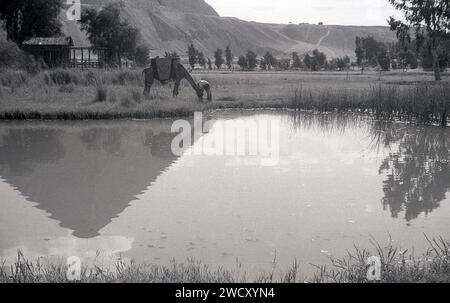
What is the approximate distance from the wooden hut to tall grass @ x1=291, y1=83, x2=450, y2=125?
21.8 metres

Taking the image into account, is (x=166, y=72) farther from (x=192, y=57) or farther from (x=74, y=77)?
(x=192, y=57)

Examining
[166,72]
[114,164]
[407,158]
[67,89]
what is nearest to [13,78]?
[67,89]

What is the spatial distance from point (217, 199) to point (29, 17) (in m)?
38.8

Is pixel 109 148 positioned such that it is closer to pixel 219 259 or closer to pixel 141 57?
pixel 219 259

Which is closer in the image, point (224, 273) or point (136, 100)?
point (224, 273)

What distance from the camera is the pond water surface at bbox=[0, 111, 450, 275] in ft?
19.8

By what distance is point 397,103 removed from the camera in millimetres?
18484

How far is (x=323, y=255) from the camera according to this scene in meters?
5.77

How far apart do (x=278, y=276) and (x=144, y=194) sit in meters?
3.58

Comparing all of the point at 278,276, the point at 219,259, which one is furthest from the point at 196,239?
the point at 278,276

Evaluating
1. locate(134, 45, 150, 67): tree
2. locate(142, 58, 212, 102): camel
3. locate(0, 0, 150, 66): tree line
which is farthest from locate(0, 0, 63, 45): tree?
locate(142, 58, 212, 102): camel

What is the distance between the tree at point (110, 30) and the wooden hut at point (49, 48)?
5605mm

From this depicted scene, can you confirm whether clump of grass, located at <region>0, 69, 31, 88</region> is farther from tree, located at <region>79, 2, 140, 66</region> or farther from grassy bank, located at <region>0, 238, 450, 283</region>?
grassy bank, located at <region>0, 238, 450, 283</region>

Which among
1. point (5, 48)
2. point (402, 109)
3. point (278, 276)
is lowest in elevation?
point (278, 276)
